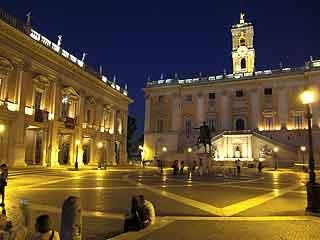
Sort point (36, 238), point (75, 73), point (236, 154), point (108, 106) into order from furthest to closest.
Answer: point (236, 154) < point (108, 106) < point (75, 73) < point (36, 238)

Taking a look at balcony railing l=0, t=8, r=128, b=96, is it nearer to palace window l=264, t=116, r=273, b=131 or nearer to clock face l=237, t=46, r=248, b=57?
palace window l=264, t=116, r=273, b=131

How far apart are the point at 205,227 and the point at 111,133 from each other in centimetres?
4116

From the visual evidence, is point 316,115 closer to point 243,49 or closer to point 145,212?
point 243,49

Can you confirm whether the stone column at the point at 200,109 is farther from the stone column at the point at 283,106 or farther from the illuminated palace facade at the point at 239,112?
the stone column at the point at 283,106

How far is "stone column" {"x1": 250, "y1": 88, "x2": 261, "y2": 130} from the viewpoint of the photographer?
5166 centimetres

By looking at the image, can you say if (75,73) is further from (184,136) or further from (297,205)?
(297,205)

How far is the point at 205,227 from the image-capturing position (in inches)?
275

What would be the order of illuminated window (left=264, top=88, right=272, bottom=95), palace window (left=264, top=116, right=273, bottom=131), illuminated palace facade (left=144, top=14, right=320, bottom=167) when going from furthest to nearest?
illuminated window (left=264, top=88, right=272, bottom=95), palace window (left=264, top=116, right=273, bottom=131), illuminated palace facade (left=144, top=14, right=320, bottom=167)

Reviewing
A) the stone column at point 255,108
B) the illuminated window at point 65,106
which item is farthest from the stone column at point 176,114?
the illuminated window at point 65,106

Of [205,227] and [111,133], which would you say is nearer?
[205,227]

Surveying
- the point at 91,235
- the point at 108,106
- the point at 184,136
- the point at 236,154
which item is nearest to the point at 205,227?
the point at 91,235

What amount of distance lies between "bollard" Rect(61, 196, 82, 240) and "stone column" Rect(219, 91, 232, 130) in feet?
166

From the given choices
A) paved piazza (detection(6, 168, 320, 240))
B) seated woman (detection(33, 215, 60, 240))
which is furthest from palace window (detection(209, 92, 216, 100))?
seated woman (detection(33, 215, 60, 240))

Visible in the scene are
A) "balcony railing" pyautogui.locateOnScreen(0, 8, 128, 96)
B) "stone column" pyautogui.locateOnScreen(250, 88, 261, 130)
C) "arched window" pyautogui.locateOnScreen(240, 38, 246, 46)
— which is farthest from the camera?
"arched window" pyautogui.locateOnScreen(240, 38, 246, 46)
